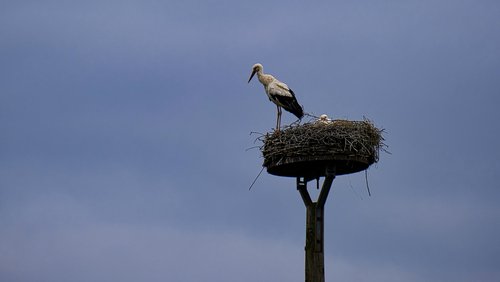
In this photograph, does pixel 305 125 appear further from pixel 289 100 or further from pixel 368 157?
pixel 289 100

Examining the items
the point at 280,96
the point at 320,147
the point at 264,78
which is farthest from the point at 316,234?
the point at 264,78

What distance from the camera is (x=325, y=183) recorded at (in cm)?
931

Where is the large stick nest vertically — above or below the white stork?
below

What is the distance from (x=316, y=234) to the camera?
9305 mm

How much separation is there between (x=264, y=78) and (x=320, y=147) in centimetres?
353

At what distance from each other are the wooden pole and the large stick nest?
0.25m

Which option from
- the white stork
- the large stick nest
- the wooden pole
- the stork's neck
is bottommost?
the wooden pole

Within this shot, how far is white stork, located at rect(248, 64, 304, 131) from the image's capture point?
38.8 feet

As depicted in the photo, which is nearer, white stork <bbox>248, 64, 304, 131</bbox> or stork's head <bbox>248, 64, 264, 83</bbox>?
white stork <bbox>248, 64, 304, 131</bbox>

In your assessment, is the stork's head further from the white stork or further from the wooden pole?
the wooden pole

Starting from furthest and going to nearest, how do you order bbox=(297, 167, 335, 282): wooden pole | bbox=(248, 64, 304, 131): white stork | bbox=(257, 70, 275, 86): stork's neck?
bbox=(257, 70, 275, 86): stork's neck < bbox=(248, 64, 304, 131): white stork < bbox=(297, 167, 335, 282): wooden pole

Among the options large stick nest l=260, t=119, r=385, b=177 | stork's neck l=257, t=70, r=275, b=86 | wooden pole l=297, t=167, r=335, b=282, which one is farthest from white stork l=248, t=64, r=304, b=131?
wooden pole l=297, t=167, r=335, b=282

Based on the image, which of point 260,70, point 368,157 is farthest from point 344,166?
point 260,70

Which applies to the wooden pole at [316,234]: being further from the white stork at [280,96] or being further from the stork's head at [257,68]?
the stork's head at [257,68]
